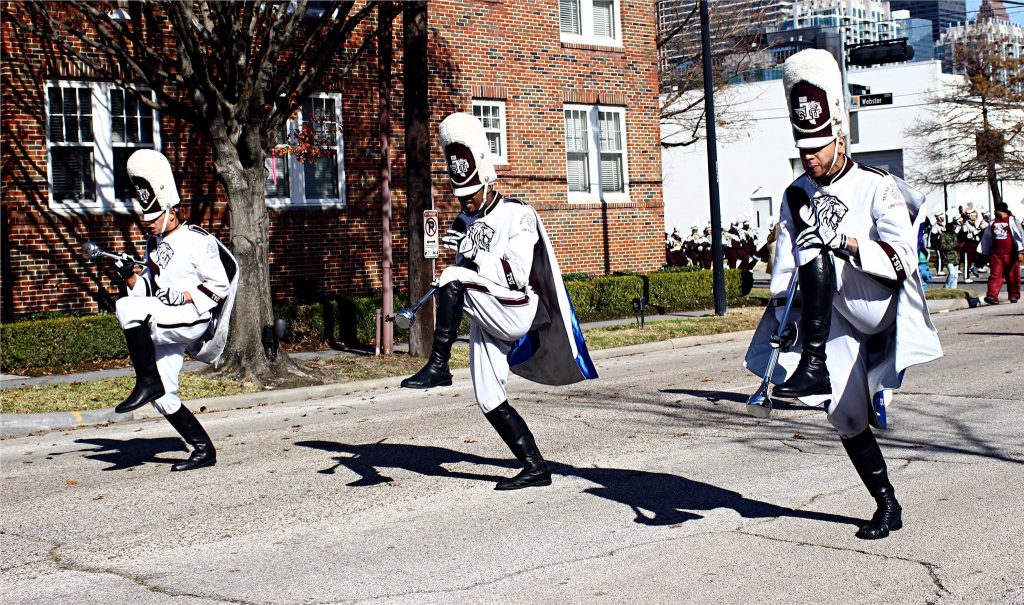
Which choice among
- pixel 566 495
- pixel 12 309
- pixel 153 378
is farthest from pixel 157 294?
pixel 12 309

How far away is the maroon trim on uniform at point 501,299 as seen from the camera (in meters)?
7.30

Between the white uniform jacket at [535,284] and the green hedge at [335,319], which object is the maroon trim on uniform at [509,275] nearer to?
the white uniform jacket at [535,284]

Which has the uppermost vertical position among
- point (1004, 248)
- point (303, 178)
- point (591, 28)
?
point (591, 28)

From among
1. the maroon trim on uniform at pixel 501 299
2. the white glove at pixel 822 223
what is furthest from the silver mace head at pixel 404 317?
the white glove at pixel 822 223

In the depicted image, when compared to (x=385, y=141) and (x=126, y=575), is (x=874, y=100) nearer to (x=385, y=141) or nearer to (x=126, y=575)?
(x=385, y=141)

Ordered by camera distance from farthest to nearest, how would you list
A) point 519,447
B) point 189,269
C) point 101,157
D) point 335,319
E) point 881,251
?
1. point 335,319
2. point 101,157
3. point 189,269
4. point 519,447
5. point 881,251

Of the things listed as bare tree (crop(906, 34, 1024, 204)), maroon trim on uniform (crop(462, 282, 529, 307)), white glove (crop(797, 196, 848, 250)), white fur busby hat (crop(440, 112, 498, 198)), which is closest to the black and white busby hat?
white fur busby hat (crop(440, 112, 498, 198))

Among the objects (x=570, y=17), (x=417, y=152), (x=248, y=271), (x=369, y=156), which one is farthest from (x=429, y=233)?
(x=570, y=17)

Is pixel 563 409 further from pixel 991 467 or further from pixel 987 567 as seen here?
pixel 987 567

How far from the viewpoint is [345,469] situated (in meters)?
8.72

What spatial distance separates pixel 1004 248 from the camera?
22.7m

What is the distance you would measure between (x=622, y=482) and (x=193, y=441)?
3346 millimetres

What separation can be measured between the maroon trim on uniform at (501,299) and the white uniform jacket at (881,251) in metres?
1.86

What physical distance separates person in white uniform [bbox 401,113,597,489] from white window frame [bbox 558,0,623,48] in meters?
16.6
